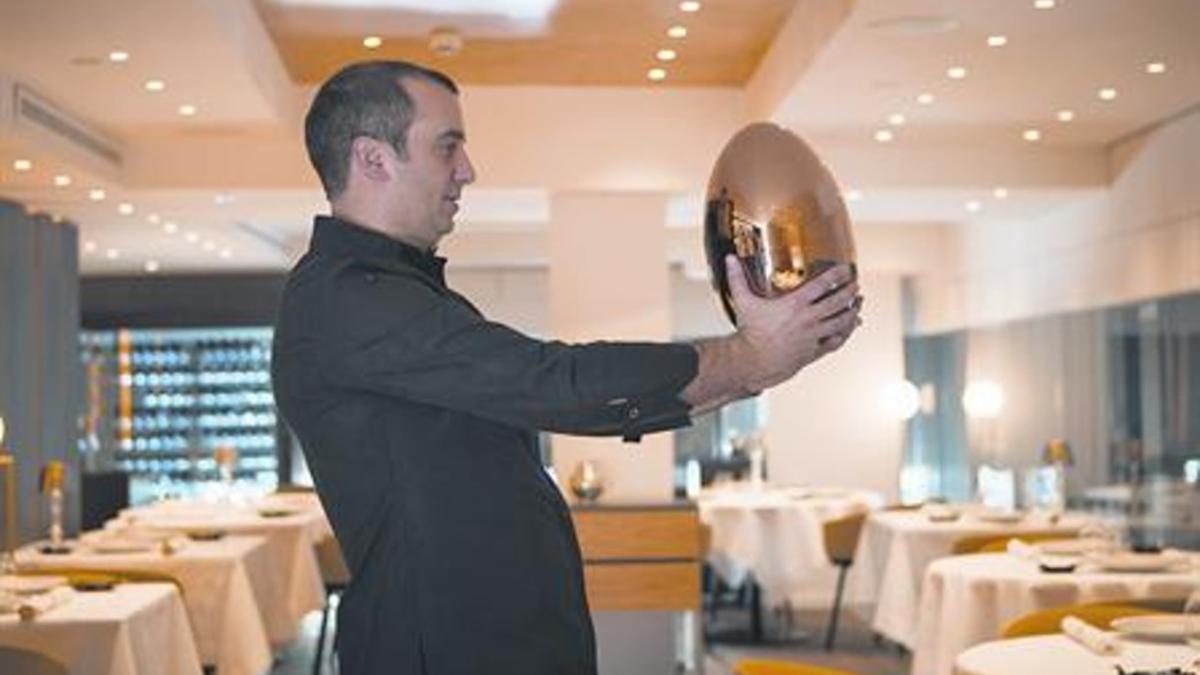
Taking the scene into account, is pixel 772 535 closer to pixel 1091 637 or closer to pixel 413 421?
pixel 1091 637

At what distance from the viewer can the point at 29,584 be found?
632cm

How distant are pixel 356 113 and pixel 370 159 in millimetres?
51

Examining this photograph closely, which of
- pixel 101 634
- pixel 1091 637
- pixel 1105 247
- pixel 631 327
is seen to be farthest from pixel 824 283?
pixel 1105 247

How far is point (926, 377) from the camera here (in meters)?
14.9

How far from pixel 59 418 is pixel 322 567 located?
9.73 feet

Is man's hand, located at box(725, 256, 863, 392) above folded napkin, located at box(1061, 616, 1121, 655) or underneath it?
above

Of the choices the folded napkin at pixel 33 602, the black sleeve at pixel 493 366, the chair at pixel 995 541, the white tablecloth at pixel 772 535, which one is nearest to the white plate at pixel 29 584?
the folded napkin at pixel 33 602

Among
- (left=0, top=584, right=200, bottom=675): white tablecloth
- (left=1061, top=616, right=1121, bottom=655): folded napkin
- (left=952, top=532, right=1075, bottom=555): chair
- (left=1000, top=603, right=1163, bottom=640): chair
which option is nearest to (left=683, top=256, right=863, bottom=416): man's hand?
(left=1061, top=616, right=1121, bottom=655): folded napkin

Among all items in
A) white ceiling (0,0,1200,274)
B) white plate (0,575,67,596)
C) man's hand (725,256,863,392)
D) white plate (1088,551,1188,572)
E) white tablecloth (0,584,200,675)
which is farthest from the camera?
white ceiling (0,0,1200,274)

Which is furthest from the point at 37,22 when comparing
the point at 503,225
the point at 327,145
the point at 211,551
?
the point at 503,225

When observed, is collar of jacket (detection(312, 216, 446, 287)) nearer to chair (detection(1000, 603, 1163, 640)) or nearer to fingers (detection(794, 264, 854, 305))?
fingers (detection(794, 264, 854, 305))

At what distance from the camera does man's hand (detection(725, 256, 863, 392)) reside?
1663 mm

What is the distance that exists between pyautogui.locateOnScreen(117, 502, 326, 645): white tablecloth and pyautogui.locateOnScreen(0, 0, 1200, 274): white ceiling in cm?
174

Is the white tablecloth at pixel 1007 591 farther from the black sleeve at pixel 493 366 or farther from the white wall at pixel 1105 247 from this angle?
the black sleeve at pixel 493 366
